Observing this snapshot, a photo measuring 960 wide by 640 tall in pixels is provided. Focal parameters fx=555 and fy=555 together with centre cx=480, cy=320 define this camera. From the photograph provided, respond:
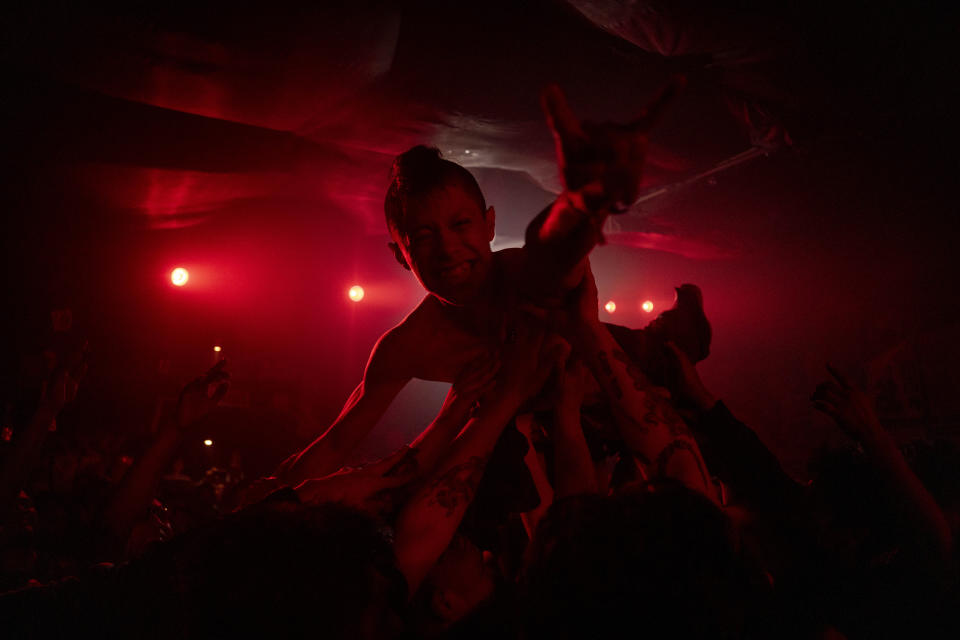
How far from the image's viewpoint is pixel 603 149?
122cm

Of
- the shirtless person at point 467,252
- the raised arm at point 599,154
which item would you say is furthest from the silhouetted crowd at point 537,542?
the raised arm at point 599,154

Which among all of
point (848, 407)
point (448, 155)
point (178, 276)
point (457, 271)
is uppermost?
point (448, 155)

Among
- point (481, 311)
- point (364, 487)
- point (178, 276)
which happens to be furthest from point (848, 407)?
point (178, 276)

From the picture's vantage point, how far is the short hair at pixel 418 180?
220 centimetres

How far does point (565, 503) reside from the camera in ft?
4.58

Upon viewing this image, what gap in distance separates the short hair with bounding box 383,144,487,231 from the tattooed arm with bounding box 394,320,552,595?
72 centimetres

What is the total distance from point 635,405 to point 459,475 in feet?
2.30

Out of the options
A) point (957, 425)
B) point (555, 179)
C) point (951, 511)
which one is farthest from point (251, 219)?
point (957, 425)

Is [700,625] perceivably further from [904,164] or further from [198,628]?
[904,164]

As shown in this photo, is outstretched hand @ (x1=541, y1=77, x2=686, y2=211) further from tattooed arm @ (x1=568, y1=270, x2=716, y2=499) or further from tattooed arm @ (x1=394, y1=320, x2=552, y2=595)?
tattooed arm @ (x1=394, y1=320, x2=552, y2=595)

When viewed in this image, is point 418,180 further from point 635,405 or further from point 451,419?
point 635,405

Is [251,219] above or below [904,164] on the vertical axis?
above

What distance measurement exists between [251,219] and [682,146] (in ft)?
18.9

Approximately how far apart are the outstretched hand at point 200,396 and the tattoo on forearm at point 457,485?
1356 mm
